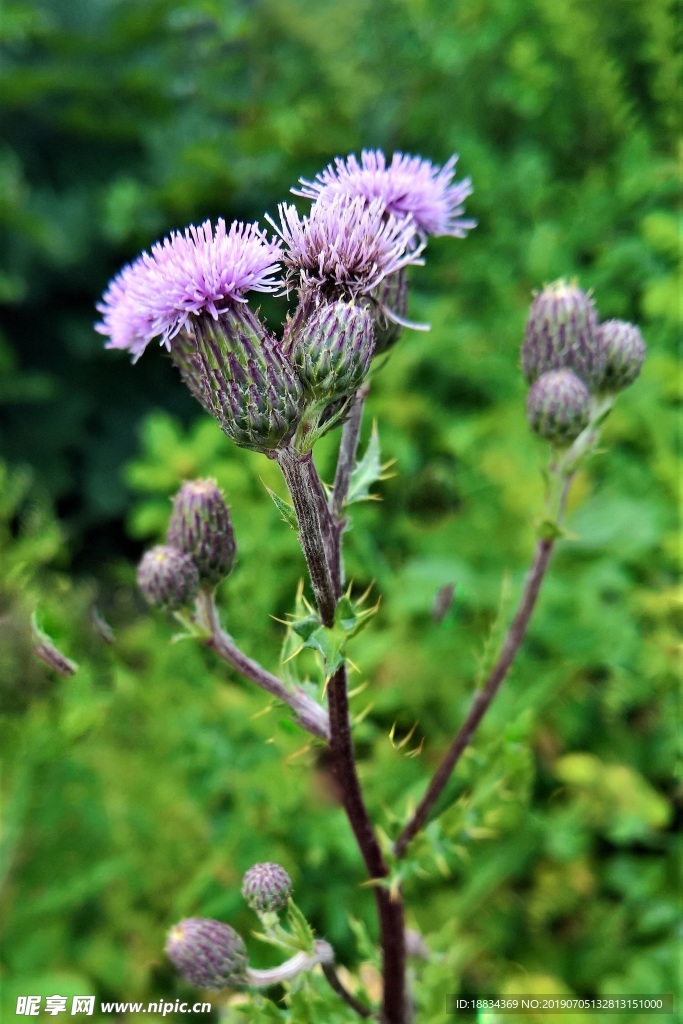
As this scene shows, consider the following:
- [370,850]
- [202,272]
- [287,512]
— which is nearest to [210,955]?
[370,850]

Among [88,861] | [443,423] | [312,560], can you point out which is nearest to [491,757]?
[312,560]

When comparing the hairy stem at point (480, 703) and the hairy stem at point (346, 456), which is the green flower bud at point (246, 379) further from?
the hairy stem at point (480, 703)

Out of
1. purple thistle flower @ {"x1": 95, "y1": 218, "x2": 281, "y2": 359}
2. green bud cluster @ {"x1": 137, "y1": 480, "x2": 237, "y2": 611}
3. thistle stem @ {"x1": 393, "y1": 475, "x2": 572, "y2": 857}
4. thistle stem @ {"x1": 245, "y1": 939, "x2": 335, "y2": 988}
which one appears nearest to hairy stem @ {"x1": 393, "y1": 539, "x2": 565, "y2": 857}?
thistle stem @ {"x1": 393, "y1": 475, "x2": 572, "y2": 857}

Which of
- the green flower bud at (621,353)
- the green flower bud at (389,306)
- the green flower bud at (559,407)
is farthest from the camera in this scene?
the green flower bud at (621,353)

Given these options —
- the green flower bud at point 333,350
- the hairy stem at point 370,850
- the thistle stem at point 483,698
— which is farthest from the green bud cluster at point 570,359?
the hairy stem at point 370,850

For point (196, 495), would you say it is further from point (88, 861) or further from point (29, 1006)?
point (88, 861)

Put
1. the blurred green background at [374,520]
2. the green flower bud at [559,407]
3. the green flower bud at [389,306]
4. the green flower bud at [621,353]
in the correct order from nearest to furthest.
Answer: the green flower bud at [389,306] < the green flower bud at [559,407] < the green flower bud at [621,353] < the blurred green background at [374,520]

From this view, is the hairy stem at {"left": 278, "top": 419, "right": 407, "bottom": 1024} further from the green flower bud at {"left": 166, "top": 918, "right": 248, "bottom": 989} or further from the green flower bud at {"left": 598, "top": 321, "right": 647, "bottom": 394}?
the green flower bud at {"left": 598, "top": 321, "right": 647, "bottom": 394}

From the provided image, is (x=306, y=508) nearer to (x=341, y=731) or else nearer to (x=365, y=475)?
(x=365, y=475)
